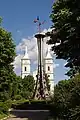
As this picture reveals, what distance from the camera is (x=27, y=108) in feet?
132

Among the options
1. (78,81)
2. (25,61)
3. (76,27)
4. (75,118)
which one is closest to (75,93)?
(78,81)

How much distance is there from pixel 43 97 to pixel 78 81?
32992mm

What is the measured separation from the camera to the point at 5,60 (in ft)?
133

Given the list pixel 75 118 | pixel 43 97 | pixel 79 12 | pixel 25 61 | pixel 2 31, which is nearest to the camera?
pixel 75 118

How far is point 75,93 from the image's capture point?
1659 cm

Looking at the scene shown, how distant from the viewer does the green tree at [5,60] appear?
3994 centimetres

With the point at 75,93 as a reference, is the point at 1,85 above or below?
above

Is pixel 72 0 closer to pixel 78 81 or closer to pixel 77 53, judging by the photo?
pixel 77 53

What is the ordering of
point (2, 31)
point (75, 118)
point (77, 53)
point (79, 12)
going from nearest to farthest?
point (75, 118) < point (79, 12) < point (77, 53) < point (2, 31)

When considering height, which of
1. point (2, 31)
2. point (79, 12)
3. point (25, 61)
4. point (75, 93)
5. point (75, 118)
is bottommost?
point (75, 118)

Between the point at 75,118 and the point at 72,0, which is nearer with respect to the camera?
the point at 75,118

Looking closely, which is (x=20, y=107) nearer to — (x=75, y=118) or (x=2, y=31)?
(x=2, y=31)

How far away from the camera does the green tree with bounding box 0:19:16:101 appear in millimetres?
39938

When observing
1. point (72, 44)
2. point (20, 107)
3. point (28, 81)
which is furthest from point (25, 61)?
point (72, 44)
